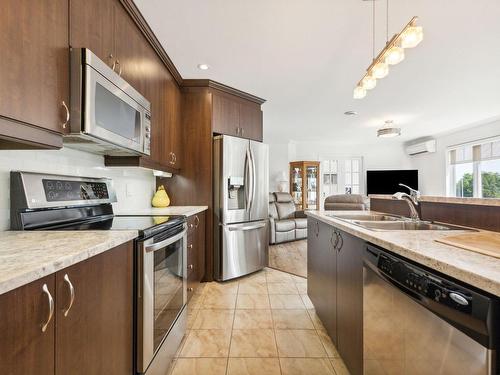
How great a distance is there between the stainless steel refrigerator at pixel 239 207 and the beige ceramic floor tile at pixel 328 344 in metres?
1.34

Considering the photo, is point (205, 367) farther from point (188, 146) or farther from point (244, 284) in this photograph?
point (188, 146)

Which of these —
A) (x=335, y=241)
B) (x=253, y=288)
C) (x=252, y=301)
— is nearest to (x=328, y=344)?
(x=335, y=241)

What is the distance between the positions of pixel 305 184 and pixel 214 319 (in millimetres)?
5228

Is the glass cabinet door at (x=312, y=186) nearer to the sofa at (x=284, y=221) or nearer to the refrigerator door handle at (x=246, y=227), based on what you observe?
the sofa at (x=284, y=221)

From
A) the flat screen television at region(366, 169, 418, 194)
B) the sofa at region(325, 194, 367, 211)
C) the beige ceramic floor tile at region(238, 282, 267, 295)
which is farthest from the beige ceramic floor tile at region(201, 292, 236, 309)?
the flat screen television at region(366, 169, 418, 194)

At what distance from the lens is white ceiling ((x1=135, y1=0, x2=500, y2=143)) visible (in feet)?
6.11

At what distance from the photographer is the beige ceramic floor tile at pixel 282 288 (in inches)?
107

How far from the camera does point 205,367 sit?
5.20 ft

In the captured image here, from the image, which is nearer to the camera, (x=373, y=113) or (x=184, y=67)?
(x=184, y=67)

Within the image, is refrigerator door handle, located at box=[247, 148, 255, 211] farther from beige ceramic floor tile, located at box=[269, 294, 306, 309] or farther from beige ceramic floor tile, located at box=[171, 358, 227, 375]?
beige ceramic floor tile, located at box=[171, 358, 227, 375]

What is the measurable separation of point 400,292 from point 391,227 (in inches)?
34.1

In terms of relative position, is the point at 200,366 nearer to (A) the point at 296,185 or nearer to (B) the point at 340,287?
(B) the point at 340,287

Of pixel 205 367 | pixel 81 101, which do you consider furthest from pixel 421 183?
pixel 81 101

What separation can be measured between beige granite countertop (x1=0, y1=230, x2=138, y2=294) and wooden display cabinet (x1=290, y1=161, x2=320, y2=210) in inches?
239
